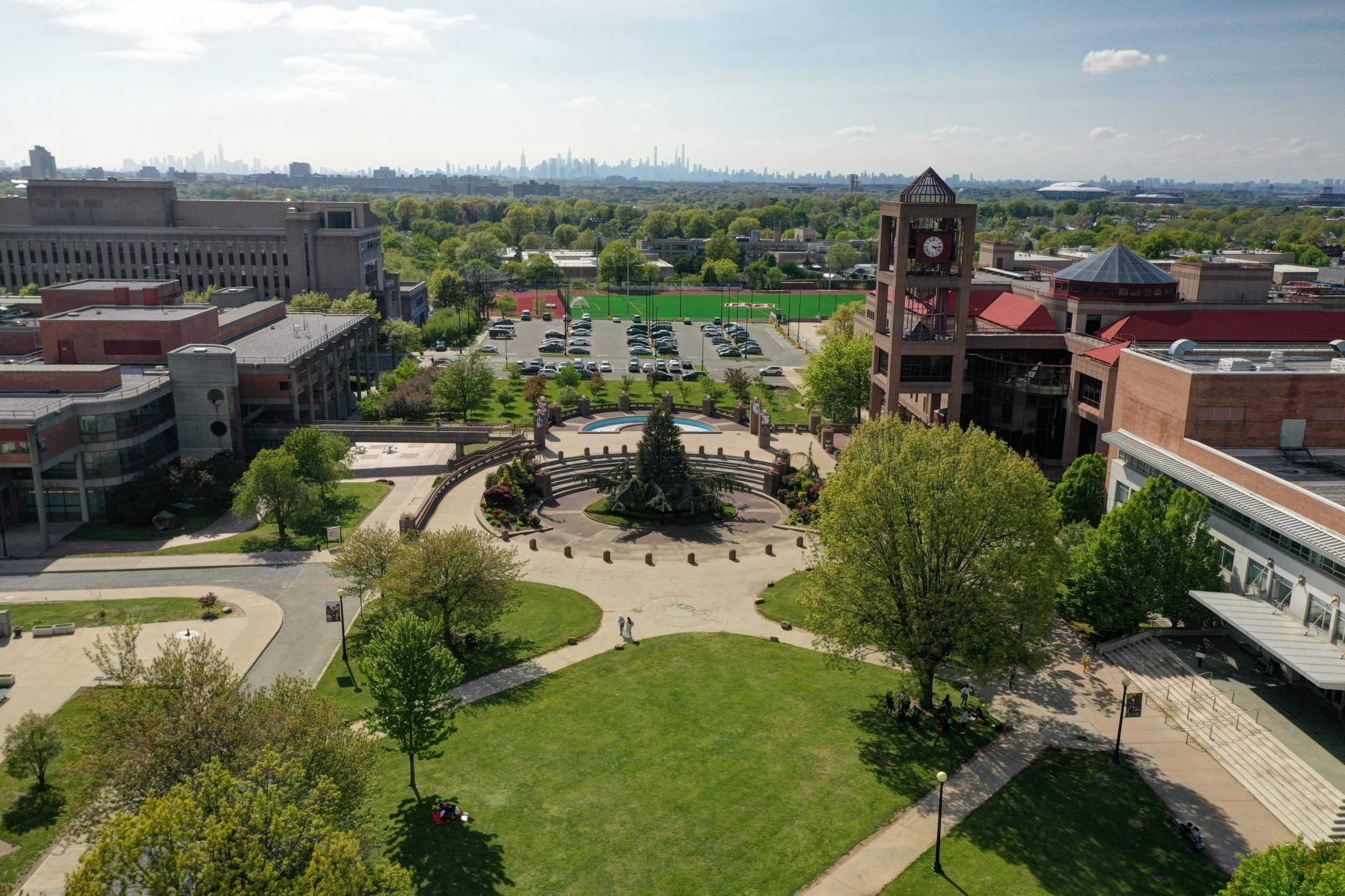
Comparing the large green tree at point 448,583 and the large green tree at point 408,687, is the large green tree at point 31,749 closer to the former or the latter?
the large green tree at point 408,687

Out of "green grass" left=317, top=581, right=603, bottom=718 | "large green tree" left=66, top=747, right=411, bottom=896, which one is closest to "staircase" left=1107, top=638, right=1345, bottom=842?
"green grass" left=317, top=581, right=603, bottom=718

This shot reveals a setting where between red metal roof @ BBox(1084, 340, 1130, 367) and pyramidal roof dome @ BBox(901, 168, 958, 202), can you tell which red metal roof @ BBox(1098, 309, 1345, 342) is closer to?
red metal roof @ BBox(1084, 340, 1130, 367)

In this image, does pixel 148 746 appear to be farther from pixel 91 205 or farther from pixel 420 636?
pixel 91 205

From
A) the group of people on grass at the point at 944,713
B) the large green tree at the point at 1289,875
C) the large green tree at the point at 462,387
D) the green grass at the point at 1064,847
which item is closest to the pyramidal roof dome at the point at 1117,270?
the group of people on grass at the point at 944,713

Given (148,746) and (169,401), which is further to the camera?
(169,401)

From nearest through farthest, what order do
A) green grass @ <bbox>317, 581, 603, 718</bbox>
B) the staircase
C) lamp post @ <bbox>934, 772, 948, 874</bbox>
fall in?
lamp post @ <bbox>934, 772, 948, 874</bbox> → the staircase → green grass @ <bbox>317, 581, 603, 718</bbox>

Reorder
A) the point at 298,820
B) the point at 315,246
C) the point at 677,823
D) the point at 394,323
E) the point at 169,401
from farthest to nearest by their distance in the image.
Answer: the point at 315,246, the point at 394,323, the point at 169,401, the point at 677,823, the point at 298,820

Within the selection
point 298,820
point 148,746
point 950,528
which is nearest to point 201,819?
point 298,820
